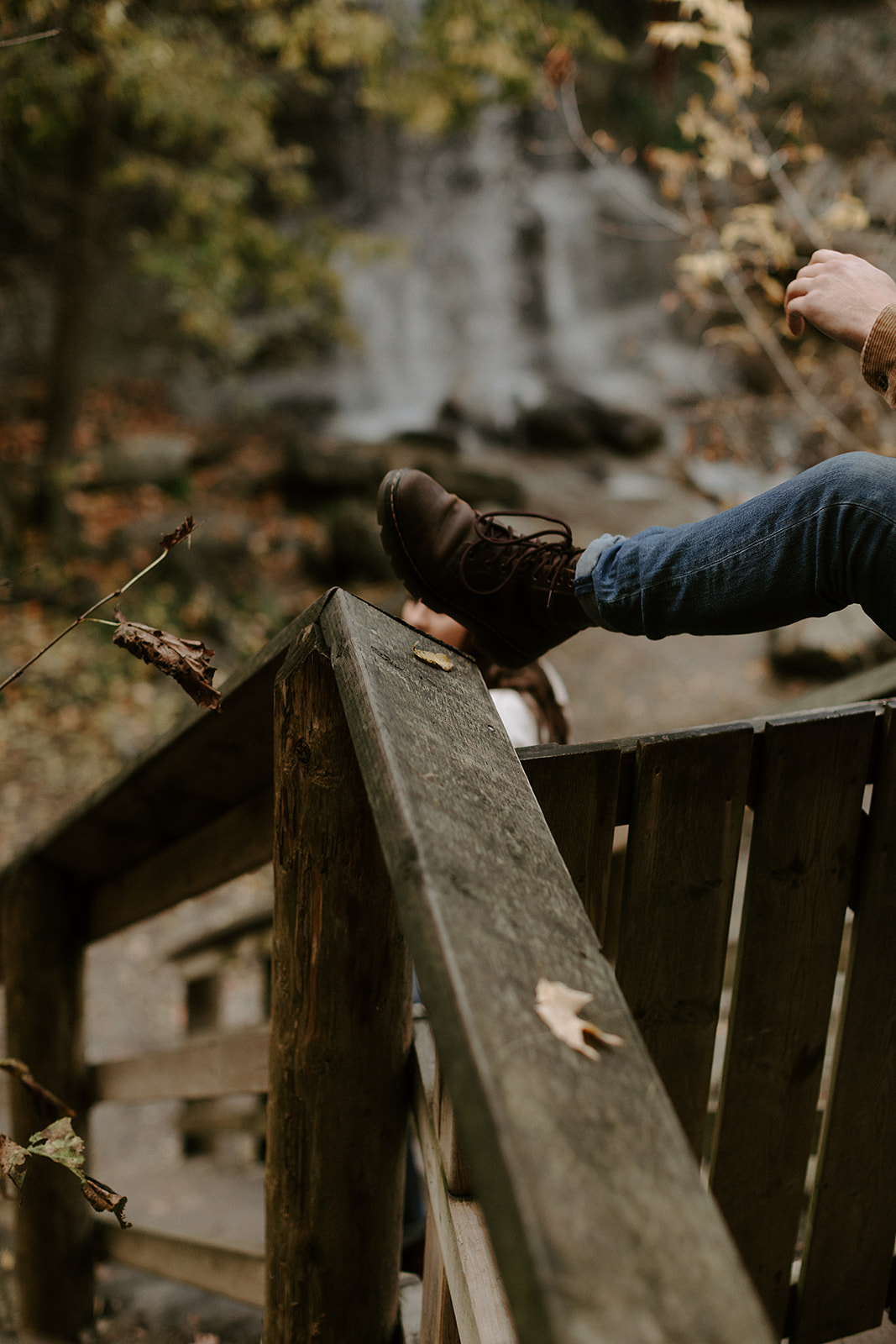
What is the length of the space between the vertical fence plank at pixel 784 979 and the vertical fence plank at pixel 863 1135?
4 cm

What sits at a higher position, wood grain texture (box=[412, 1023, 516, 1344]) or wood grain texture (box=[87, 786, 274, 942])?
wood grain texture (box=[87, 786, 274, 942])

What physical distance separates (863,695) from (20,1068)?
190cm

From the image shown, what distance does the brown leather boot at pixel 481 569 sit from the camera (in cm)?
172

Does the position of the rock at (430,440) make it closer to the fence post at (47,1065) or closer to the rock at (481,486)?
the rock at (481,486)

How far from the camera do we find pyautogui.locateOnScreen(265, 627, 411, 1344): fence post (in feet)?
4.12

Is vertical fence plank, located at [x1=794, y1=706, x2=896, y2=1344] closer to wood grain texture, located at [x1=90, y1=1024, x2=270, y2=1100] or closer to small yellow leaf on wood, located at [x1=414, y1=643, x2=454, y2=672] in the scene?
small yellow leaf on wood, located at [x1=414, y1=643, x2=454, y2=672]

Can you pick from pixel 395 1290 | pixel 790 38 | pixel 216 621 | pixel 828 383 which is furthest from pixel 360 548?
pixel 790 38

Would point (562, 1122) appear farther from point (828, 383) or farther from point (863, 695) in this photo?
point (828, 383)

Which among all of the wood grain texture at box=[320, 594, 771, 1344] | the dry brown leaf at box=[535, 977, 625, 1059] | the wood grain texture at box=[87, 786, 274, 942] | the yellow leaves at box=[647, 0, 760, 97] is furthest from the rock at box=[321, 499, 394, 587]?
the dry brown leaf at box=[535, 977, 625, 1059]

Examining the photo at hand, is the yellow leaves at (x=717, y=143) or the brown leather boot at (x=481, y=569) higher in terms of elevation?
the yellow leaves at (x=717, y=143)

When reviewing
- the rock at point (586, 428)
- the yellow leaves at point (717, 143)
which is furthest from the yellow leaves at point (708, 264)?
the rock at point (586, 428)

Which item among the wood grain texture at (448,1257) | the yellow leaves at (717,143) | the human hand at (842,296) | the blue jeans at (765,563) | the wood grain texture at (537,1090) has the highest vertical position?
the yellow leaves at (717,143)

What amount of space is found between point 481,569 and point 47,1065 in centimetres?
186

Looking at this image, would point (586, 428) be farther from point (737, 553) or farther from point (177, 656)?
point (177, 656)
